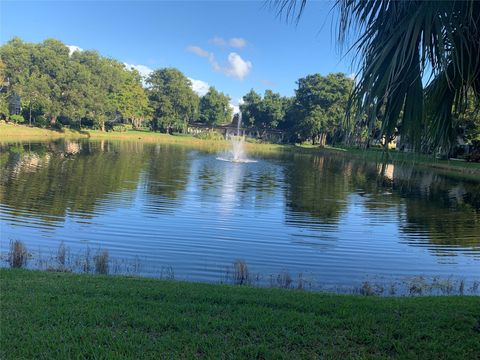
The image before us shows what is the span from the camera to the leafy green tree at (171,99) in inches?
3610

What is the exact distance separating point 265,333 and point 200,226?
378 inches

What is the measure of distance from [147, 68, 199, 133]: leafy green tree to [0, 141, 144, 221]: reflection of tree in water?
62.0m

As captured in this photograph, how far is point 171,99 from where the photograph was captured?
307 ft

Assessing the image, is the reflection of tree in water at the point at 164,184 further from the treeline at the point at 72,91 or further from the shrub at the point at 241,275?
the treeline at the point at 72,91

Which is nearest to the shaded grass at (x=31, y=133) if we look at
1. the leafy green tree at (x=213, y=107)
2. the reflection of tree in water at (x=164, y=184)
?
the reflection of tree in water at (x=164, y=184)

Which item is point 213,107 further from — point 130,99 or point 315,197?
point 315,197

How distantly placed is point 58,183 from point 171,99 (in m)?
75.8

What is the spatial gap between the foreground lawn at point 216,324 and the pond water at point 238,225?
1.77m

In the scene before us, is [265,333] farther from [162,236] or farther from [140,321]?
[162,236]

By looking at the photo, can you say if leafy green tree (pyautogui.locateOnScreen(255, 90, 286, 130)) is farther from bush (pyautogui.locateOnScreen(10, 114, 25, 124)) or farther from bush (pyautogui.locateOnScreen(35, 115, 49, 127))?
bush (pyautogui.locateOnScreen(10, 114, 25, 124))

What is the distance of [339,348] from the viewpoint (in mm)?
3955

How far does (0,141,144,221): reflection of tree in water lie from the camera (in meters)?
14.8

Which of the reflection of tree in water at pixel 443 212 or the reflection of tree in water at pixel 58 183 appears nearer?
the reflection of tree in water at pixel 443 212

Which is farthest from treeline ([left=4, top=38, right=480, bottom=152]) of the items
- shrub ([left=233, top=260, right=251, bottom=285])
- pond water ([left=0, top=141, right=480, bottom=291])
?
shrub ([left=233, top=260, right=251, bottom=285])
